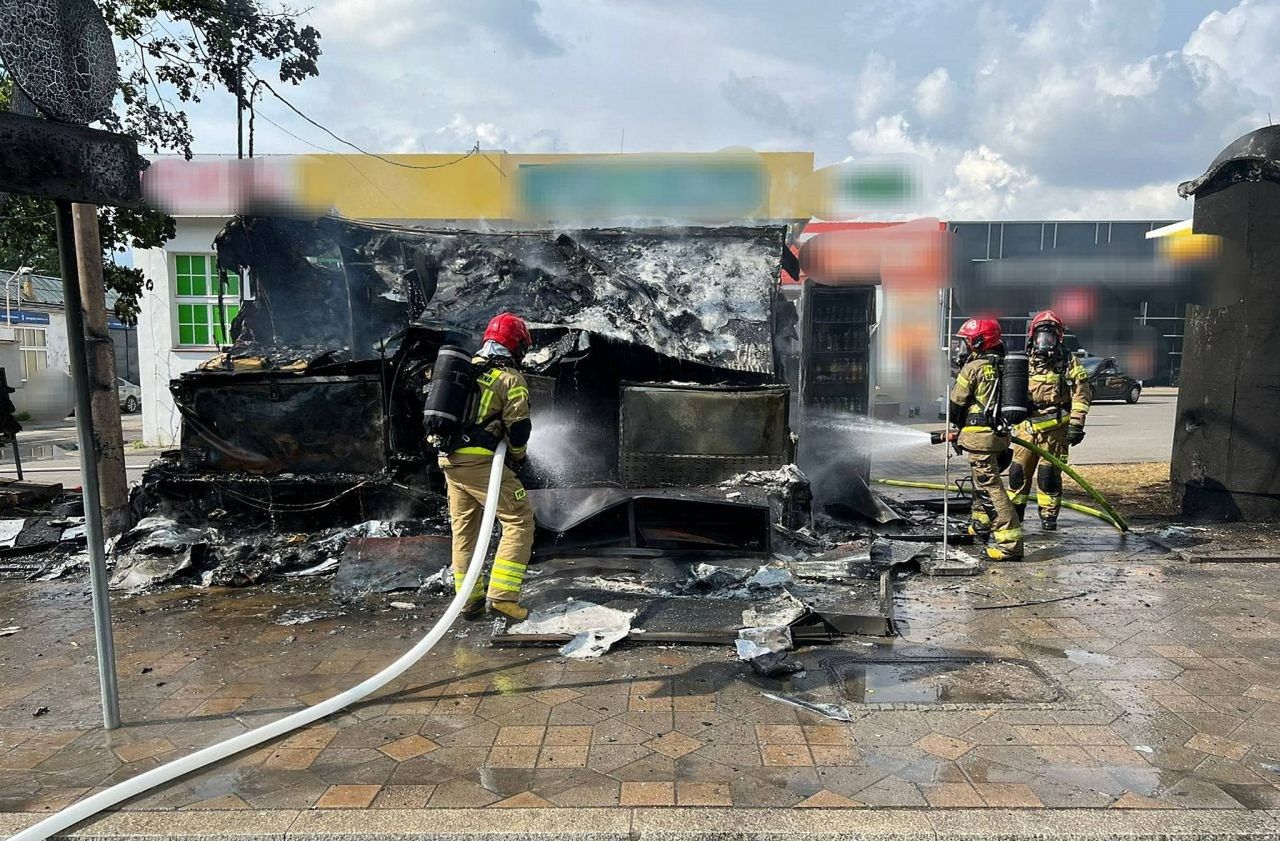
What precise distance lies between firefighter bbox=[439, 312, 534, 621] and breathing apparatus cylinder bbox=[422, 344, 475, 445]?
0.08 metres

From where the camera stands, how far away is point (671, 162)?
9125mm

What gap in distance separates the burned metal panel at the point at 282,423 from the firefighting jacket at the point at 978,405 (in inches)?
200

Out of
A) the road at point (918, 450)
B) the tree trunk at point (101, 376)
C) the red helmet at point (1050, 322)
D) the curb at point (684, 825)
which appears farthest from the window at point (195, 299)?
the curb at point (684, 825)

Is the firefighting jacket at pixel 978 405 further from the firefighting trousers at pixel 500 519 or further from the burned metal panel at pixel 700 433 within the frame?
the firefighting trousers at pixel 500 519

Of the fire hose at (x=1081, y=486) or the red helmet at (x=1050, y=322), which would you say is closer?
the fire hose at (x=1081, y=486)

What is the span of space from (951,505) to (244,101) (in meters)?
8.44

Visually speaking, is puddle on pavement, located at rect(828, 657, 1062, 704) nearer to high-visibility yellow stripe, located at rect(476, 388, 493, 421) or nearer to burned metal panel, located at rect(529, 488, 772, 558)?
burned metal panel, located at rect(529, 488, 772, 558)

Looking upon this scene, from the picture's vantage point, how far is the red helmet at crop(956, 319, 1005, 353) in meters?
6.93

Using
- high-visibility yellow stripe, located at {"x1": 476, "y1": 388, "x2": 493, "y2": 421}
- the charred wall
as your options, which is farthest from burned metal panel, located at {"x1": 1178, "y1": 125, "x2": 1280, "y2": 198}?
high-visibility yellow stripe, located at {"x1": 476, "y1": 388, "x2": 493, "y2": 421}

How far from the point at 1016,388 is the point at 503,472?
4.25 metres

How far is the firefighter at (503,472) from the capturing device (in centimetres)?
490

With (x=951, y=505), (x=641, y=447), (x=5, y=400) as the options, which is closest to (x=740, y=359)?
(x=641, y=447)

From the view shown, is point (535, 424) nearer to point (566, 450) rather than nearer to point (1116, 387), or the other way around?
point (566, 450)

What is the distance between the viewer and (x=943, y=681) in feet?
13.3
